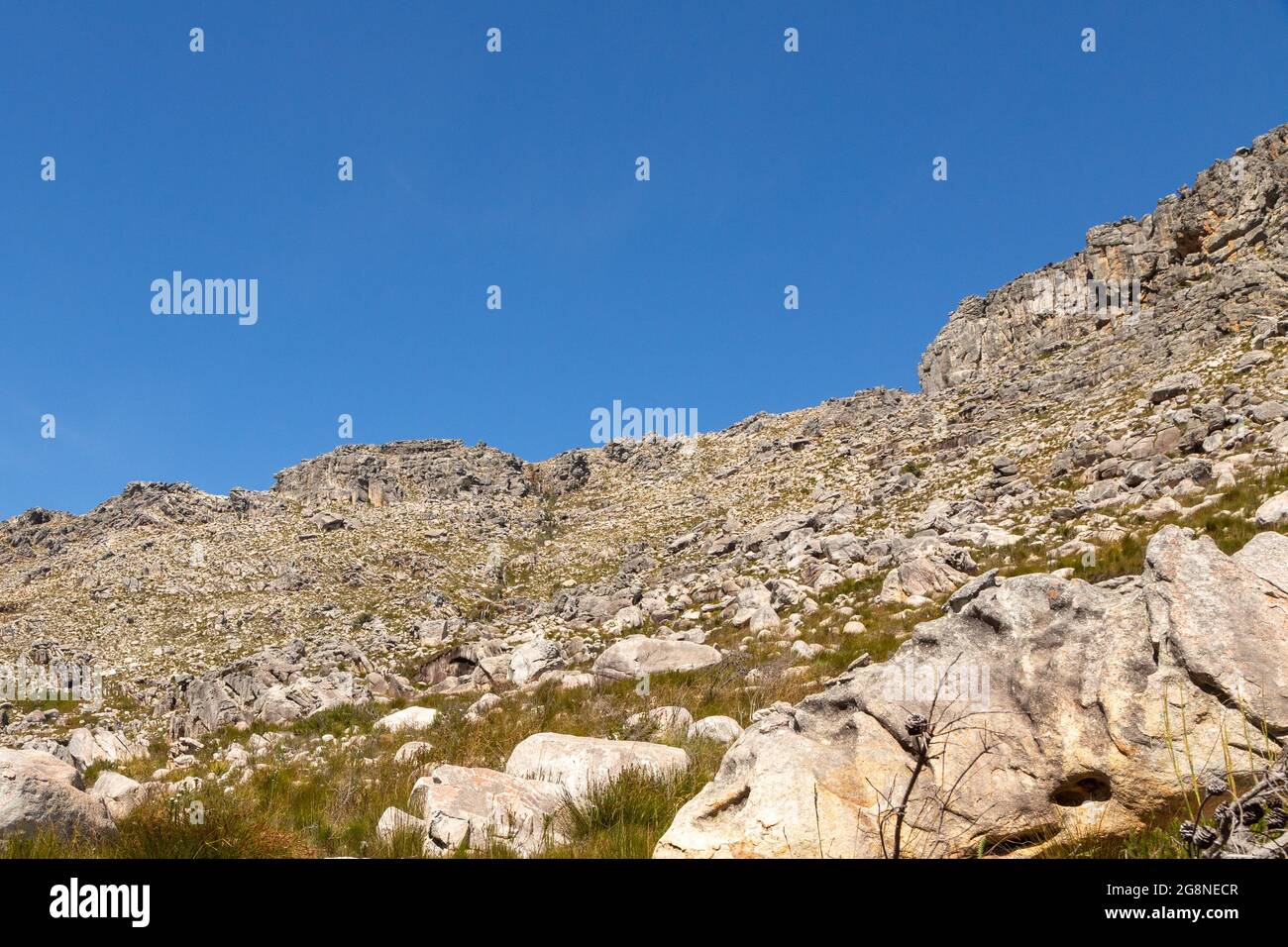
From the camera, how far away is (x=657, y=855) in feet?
13.4

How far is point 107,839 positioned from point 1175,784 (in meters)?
6.68

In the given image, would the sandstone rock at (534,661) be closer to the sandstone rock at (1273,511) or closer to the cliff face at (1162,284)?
the sandstone rock at (1273,511)

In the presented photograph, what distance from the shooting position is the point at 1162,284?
42875 mm

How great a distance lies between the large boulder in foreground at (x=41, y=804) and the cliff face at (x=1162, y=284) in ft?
127

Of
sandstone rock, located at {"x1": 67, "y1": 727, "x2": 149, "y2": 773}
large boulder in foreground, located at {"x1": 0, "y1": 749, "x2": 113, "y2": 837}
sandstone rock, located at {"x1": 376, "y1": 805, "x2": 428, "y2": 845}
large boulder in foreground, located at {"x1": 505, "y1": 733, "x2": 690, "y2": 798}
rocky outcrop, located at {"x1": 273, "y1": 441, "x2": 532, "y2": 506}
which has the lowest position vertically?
sandstone rock, located at {"x1": 67, "y1": 727, "x2": 149, "y2": 773}

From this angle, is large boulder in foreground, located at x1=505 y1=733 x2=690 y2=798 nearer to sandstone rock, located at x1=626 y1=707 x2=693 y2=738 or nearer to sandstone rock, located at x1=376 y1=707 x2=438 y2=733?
sandstone rock, located at x1=626 y1=707 x2=693 y2=738

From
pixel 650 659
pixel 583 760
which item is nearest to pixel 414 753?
pixel 583 760

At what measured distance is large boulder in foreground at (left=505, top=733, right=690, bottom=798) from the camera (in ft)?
19.9

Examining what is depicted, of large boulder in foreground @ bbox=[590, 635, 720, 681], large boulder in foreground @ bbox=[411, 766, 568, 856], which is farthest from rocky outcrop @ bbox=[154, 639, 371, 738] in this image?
large boulder in foreground @ bbox=[411, 766, 568, 856]

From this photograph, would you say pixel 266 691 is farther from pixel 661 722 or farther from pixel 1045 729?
pixel 1045 729

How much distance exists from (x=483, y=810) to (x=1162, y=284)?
5095 centimetres

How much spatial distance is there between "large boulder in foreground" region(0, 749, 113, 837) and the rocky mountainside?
0.03m
